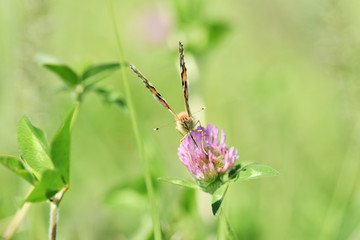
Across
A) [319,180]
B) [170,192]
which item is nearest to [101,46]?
[170,192]

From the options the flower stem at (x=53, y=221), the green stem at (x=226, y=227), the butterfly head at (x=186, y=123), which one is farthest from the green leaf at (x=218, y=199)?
the flower stem at (x=53, y=221)

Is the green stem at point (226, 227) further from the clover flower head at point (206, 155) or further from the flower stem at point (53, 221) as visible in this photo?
the flower stem at point (53, 221)

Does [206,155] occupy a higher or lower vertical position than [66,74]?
lower

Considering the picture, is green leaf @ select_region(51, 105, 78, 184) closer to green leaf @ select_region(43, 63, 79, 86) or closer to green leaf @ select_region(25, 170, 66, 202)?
green leaf @ select_region(25, 170, 66, 202)

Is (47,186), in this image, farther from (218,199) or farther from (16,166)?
(218,199)

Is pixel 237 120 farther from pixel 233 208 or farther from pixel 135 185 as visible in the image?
pixel 135 185

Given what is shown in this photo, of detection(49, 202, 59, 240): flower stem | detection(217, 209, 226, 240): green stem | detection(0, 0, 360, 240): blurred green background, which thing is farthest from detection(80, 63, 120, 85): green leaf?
detection(217, 209, 226, 240): green stem

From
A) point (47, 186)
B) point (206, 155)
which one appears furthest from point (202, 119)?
point (47, 186)
